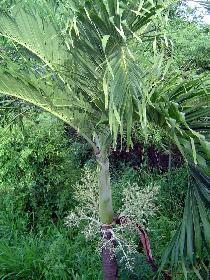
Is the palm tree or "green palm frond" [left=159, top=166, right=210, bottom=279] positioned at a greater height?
the palm tree

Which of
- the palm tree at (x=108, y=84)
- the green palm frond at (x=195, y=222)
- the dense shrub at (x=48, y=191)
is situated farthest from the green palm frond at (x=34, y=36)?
the dense shrub at (x=48, y=191)

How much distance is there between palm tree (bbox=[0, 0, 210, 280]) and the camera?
306cm

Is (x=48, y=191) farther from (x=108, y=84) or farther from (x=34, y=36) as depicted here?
(x=108, y=84)

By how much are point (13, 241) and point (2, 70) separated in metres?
3.13

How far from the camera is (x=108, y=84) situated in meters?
3.14

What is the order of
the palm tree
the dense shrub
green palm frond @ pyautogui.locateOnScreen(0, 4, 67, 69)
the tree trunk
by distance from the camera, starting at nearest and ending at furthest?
the palm tree < green palm frond @ pyautogui.locateOnScreen(0, 4, 67, 69) < the tree trunk < the dense shrub

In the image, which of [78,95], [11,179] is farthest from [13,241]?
[78,95]

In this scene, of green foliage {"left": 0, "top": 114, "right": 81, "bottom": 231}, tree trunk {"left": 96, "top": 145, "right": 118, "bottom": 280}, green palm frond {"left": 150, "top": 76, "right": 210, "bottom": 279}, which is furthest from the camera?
green foliage {"left": 0, "top": 114, "right": 81, "bottom": 231}

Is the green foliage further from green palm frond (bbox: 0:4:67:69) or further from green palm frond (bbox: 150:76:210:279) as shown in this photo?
green palm frond (bbox: 150:76:210:279)

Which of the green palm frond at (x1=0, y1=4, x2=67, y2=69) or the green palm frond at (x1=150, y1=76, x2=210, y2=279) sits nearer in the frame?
the green palm frond at (x1=150, y1=76, x2=210, y2=279)

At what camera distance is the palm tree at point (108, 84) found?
306 cm

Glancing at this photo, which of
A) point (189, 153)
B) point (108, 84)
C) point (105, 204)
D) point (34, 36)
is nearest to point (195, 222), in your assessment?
point (189, 153)

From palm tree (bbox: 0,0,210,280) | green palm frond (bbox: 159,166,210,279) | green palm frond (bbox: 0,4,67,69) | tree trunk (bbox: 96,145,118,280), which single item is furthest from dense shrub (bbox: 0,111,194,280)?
green palm frond (bbox: 0,4,67,69)

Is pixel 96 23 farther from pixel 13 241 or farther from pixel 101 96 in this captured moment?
pixel 13 241
